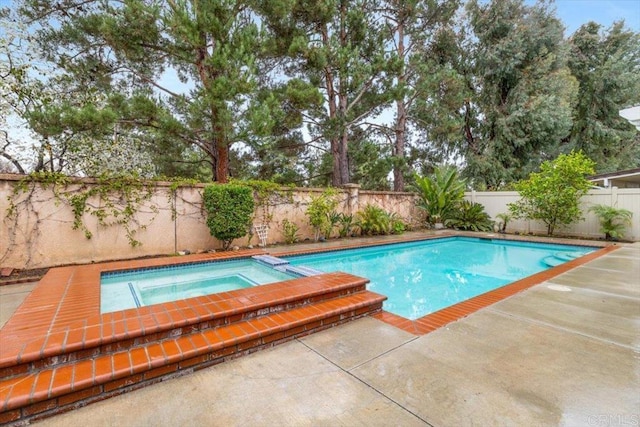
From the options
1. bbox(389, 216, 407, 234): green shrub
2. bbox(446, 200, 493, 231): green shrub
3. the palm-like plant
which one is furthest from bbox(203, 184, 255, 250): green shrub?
bbox(446, 200, 493, 231): green shrub

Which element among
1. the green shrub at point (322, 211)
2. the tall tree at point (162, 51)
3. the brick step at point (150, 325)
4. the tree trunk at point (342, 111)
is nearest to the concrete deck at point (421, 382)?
the brick step at point (150, 325)

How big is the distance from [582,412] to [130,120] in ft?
30.8

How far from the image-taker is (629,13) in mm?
16703

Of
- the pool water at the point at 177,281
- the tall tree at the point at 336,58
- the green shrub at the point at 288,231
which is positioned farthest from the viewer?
the tall tree at the point at 336,58

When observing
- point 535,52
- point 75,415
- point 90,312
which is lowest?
point 75,415

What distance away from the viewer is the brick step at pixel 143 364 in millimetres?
1870

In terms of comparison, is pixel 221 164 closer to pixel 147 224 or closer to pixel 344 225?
pixel 147 224

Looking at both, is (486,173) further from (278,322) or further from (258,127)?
(278,322)

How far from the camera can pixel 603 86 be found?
1686 cm

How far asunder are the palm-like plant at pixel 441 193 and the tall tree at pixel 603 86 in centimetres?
1101

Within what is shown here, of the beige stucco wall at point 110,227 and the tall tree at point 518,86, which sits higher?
the tall tree at point 518,86

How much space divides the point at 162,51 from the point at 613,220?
13.9 metres

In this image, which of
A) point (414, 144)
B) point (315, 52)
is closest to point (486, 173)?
point (414, 144)

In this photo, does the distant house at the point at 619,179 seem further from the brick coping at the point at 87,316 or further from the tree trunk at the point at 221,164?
the tree trunk at the point at 221,164
